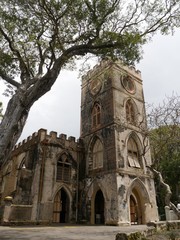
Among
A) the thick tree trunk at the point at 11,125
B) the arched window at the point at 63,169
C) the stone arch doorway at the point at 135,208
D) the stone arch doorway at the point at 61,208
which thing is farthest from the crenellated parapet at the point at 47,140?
the thick tree trunk at the point at 11,125

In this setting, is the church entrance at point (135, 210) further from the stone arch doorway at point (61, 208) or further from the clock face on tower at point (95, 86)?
the clock face on tower at point (95, 86)

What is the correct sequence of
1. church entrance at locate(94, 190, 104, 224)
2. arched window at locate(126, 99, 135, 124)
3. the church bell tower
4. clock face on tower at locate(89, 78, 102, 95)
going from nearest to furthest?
1. the church bell tower
2. church entrance at locate(94, 190, 104, 224)
3. arched window at locate(126, 99, 135, 124)
4. clock face on tower at locate(89, 78, 102, 95)

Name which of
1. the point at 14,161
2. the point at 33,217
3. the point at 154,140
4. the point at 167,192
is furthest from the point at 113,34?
the point at 14,161

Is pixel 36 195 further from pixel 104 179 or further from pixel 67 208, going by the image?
pixel 104 179

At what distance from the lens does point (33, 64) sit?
11.0m

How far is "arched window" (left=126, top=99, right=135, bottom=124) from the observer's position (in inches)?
744

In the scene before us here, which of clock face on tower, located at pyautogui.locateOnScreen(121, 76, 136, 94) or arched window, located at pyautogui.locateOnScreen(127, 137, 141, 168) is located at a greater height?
clock face on tower, located at pyautogui.locateOnScreen(121, 76, 136, 94)

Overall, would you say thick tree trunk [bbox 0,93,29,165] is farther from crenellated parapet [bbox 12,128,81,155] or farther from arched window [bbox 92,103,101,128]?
arched window [bbox 92,103,101,128]

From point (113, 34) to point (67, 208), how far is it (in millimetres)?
13454

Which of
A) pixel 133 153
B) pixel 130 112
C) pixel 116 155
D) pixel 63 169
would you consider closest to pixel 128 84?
pixel 130 112

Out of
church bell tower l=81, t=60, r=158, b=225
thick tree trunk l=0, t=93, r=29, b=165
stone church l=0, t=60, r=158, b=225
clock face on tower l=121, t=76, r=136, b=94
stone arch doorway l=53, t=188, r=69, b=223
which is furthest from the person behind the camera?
clock face on tower l=121, t=76, r=136, b=94

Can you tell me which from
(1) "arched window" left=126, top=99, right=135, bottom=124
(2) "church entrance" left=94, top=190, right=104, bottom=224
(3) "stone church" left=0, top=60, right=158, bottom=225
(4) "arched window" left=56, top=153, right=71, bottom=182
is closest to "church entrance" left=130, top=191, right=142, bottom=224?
(3) "stone church" left=0, top=60, right=158, bottom=225

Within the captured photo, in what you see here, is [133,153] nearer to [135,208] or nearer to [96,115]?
[135,208]

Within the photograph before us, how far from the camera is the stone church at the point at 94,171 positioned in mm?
14789
